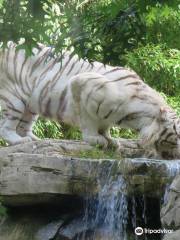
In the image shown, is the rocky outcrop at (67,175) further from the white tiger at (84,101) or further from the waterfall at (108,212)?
the white tiger at (84,101)

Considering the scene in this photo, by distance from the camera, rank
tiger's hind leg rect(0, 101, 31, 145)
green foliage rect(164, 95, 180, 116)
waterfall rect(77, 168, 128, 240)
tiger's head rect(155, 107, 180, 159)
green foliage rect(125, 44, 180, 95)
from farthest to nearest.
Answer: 1. green foliage rect(125, 44, 180, 95)
2. green foliage rect(164, 95, 180, 116)
3. tiger's hind leg rect(0, 101, 31, 145)
4. tiger's head rect(155, 107, 180, 159)
5. waterfall rect(77, 168, 128, 240)

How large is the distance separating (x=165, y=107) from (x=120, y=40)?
3.54 metres

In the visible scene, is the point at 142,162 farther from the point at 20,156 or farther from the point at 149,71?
the point at 149,71

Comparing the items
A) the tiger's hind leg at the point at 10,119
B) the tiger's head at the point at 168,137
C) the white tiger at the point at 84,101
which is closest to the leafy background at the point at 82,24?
the white tiger at the point at 84,101

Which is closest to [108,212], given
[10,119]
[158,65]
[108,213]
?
[108,213]

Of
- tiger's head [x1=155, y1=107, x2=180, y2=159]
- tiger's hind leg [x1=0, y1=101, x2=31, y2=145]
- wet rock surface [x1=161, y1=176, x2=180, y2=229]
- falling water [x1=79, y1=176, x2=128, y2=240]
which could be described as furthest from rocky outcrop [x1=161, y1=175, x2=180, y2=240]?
tiger's hind leg [x1=0, y1=101, x2=31, y2=145]

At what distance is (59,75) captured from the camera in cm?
635

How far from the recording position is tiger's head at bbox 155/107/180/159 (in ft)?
18.6

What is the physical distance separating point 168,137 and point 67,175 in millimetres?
1140

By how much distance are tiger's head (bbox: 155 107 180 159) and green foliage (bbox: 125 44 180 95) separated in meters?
3.87

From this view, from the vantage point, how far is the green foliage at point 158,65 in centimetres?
964

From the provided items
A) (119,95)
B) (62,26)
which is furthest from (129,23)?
(119,95)

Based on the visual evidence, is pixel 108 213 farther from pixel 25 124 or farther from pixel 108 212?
pixel 25 124

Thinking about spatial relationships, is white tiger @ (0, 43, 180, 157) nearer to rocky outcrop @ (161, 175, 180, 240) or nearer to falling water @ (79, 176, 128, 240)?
falling water @ (79, 176, 128, 240)
